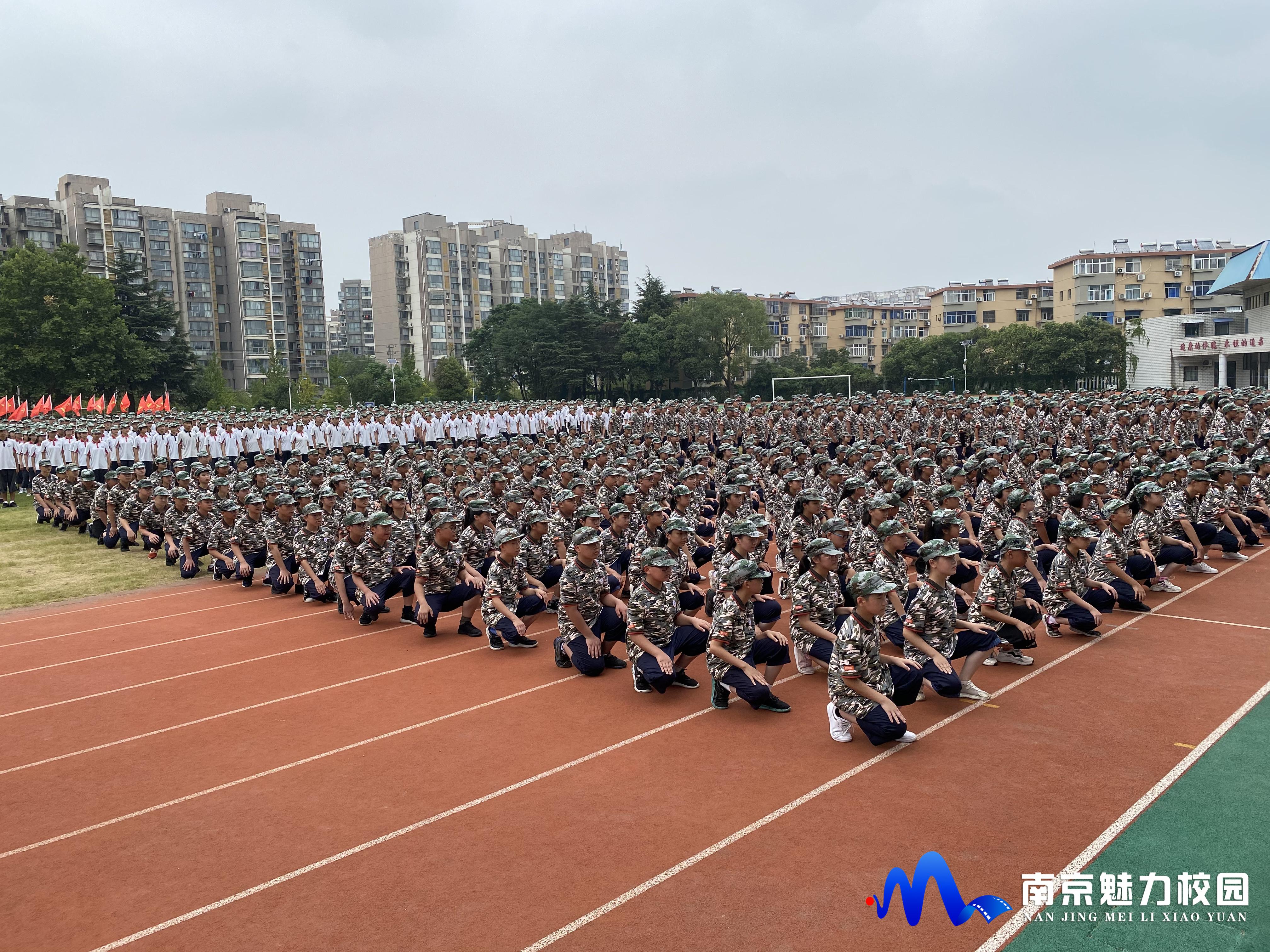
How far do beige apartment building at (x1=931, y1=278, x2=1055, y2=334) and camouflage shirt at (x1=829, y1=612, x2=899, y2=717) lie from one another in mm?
76406

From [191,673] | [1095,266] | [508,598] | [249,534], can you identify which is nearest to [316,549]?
[249,534]

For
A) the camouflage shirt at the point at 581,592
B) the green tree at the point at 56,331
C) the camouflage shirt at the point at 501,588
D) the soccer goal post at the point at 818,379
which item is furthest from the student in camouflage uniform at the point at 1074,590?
the green tree at the point at 56,331

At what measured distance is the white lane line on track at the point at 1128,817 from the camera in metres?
4.23

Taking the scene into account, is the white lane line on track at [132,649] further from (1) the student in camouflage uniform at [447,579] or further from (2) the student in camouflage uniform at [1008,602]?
(2) the student in camouflage uniform at [1008,602]

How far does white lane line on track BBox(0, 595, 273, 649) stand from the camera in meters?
10.6

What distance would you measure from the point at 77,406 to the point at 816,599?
42.4 meters

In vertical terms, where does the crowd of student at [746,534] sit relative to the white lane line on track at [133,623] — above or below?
above

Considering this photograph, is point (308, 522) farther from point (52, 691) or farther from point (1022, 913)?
point (1022, 913)

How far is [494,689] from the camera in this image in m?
8.05

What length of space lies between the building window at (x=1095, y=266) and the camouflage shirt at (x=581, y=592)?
7158cm

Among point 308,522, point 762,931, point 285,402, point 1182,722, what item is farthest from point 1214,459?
point 285,402

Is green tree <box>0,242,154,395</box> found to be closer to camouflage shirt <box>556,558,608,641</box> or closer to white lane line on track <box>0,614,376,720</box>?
white lane line on track <box>0,614,376,720</box>

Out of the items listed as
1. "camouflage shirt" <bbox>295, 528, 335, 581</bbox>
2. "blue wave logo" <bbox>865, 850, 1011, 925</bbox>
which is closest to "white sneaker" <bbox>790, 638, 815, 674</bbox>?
"blue wave logo" <bbox>865, 850, 1011, 925</bbox>

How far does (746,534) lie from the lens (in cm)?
740
